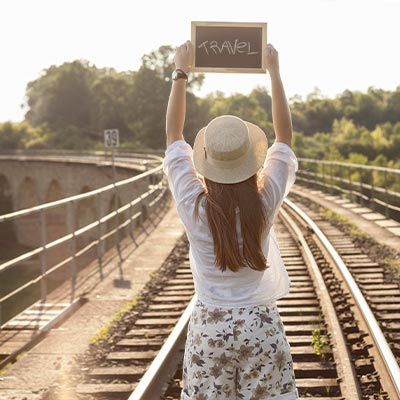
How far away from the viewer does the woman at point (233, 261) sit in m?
2.58

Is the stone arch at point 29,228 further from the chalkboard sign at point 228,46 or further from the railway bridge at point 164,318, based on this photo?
the chalkboard sign at point 228,46

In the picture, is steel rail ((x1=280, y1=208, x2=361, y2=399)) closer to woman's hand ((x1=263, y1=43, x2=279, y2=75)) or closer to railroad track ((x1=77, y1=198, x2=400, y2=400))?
railroad track ((x1=77, y1=198, x2=400, y2=400))

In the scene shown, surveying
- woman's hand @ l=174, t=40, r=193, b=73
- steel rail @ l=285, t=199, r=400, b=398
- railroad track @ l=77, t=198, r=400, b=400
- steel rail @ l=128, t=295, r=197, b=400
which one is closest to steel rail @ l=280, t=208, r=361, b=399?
railroad track @ l=77, t=198, r=400, b=400

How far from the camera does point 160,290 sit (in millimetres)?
9023

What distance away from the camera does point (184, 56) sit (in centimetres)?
285

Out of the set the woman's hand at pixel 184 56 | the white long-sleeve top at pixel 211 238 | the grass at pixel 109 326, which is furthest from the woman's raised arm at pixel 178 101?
the grass at pixel 109 326

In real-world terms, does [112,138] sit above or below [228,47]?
below

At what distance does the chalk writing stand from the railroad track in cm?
259

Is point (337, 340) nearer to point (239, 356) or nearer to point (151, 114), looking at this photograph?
point (239, 356)

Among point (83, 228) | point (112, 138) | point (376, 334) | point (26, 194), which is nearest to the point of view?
point (376, 334)

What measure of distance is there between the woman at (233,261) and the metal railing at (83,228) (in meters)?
3.84

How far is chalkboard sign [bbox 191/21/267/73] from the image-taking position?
9.43 feet

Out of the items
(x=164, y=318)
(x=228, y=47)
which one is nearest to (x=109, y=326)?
(x=164, y=318)

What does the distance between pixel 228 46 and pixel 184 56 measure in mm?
176
